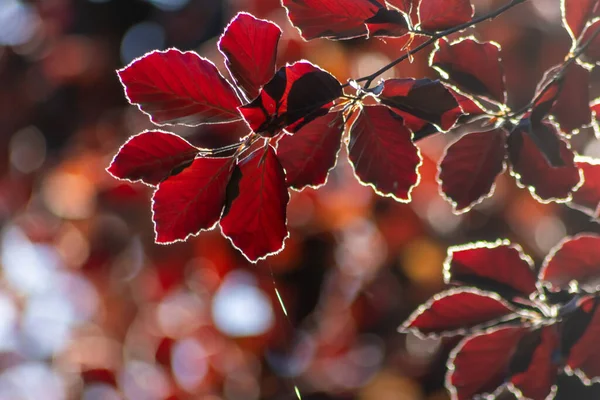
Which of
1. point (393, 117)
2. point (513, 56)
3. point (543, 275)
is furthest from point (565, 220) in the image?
point (393, 117)

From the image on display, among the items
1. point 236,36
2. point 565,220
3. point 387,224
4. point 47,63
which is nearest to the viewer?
point 236,36

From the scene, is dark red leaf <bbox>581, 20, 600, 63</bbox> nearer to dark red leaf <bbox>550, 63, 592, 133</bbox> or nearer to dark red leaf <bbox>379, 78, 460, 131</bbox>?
dark red leaf <bbox>550, 63, 592, 133</bbox>

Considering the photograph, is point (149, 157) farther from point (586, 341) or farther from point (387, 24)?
point (586, 341)

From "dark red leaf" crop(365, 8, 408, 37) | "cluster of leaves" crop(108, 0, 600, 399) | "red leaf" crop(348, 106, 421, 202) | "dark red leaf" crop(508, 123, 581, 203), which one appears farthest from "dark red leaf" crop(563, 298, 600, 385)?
"dark red leaf" crop(365, 8, 408, 37)

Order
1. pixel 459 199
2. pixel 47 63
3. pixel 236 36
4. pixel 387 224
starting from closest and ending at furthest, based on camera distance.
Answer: pixel 236 36 → pixel 459 199 → pixel 387 224 → pixel 47 63

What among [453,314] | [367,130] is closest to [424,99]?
[367,130]

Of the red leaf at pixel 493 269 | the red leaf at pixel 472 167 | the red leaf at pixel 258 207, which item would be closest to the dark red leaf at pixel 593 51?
the red leaf at pixel 472 167

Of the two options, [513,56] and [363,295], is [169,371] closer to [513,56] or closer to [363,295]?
[363,295]

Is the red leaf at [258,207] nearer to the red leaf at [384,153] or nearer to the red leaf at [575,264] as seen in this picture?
the red leaf at [384,153]
